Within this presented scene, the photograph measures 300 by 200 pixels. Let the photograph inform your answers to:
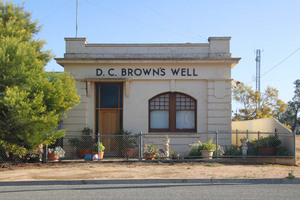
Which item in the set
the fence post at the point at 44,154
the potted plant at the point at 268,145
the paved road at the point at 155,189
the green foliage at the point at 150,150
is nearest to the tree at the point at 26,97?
the fence post at the point at 44,154

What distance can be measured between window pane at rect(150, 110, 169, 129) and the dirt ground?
3111 mm

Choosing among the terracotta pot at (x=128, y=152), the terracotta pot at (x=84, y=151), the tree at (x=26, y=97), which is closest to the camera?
the tree at (x=26, y=97)

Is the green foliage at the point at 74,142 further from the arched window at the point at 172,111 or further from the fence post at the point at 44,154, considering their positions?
the arched window at the point at 172,111

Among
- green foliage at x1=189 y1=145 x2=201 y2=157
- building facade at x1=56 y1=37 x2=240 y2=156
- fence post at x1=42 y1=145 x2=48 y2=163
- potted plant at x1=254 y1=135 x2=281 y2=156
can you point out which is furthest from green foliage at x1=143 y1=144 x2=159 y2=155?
potted plant at x1=254 y1=135 x2=281 y2=156

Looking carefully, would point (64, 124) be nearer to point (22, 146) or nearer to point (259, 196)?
point (22, 146)

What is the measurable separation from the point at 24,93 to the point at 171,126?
6.95 metres

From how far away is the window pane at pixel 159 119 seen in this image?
603 inches

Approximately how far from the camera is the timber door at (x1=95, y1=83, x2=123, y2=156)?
15164 millimetres

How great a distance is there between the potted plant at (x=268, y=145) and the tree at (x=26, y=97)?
26.4 feet

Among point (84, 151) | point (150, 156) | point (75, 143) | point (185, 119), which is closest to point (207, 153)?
point (150, 156)

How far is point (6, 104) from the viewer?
10.7 meters

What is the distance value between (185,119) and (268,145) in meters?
3.92

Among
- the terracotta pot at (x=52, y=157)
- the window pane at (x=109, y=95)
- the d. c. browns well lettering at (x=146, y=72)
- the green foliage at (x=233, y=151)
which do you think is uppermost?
the d. c. browns well lettering at (x=146, y=72)

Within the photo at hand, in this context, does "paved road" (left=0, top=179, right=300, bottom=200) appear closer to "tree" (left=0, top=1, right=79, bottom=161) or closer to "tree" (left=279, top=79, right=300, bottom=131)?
"tree" (left=0, top=1, right=79, bottom=161)
